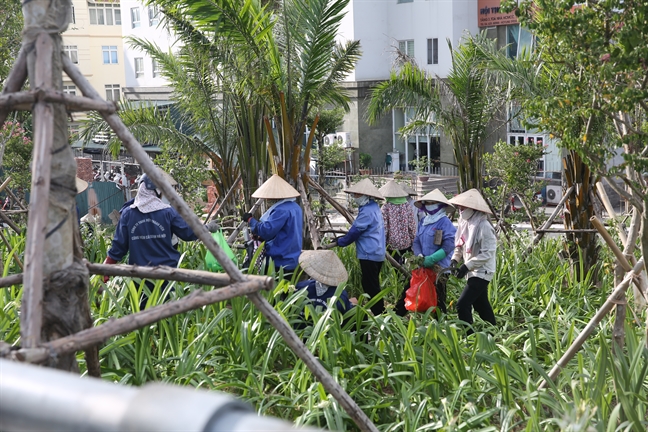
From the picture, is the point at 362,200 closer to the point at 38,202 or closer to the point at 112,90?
the point at 38,202

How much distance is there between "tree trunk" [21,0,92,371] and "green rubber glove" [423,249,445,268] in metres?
4.61

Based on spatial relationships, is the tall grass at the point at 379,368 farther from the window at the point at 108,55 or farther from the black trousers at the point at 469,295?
the window at the point at 108,55

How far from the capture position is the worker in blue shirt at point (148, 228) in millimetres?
6340

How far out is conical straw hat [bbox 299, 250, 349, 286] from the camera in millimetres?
5973

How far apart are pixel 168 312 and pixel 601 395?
240cm

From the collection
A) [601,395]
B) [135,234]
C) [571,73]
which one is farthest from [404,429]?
[135,234]

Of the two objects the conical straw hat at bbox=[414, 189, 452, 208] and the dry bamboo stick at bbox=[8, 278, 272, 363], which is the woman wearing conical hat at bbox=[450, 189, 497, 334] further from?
the dry bamboo stick at bbox=[8, 278, 272, 363]

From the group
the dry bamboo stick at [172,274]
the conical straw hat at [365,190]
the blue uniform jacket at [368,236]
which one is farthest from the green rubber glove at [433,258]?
the dry bamboo stick at [172,274]

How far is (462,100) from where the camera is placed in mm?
10656

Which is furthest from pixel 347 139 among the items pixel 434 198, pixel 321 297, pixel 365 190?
pixel 321 297

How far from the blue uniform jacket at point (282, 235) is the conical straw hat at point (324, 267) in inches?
28.9

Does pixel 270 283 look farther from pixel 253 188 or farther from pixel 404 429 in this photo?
pixel 253 188

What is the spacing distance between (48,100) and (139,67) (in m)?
34.3

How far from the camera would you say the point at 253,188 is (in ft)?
31.8
